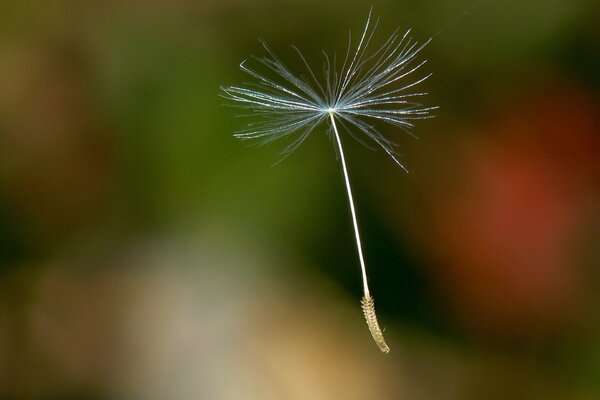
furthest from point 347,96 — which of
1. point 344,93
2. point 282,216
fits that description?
point 282,216

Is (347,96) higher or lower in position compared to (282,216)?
higher

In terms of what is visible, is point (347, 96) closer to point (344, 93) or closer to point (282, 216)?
point (344, 93)

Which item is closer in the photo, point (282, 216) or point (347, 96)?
point (347, 96)

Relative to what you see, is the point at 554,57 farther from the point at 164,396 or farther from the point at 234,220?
the point at 164,396
